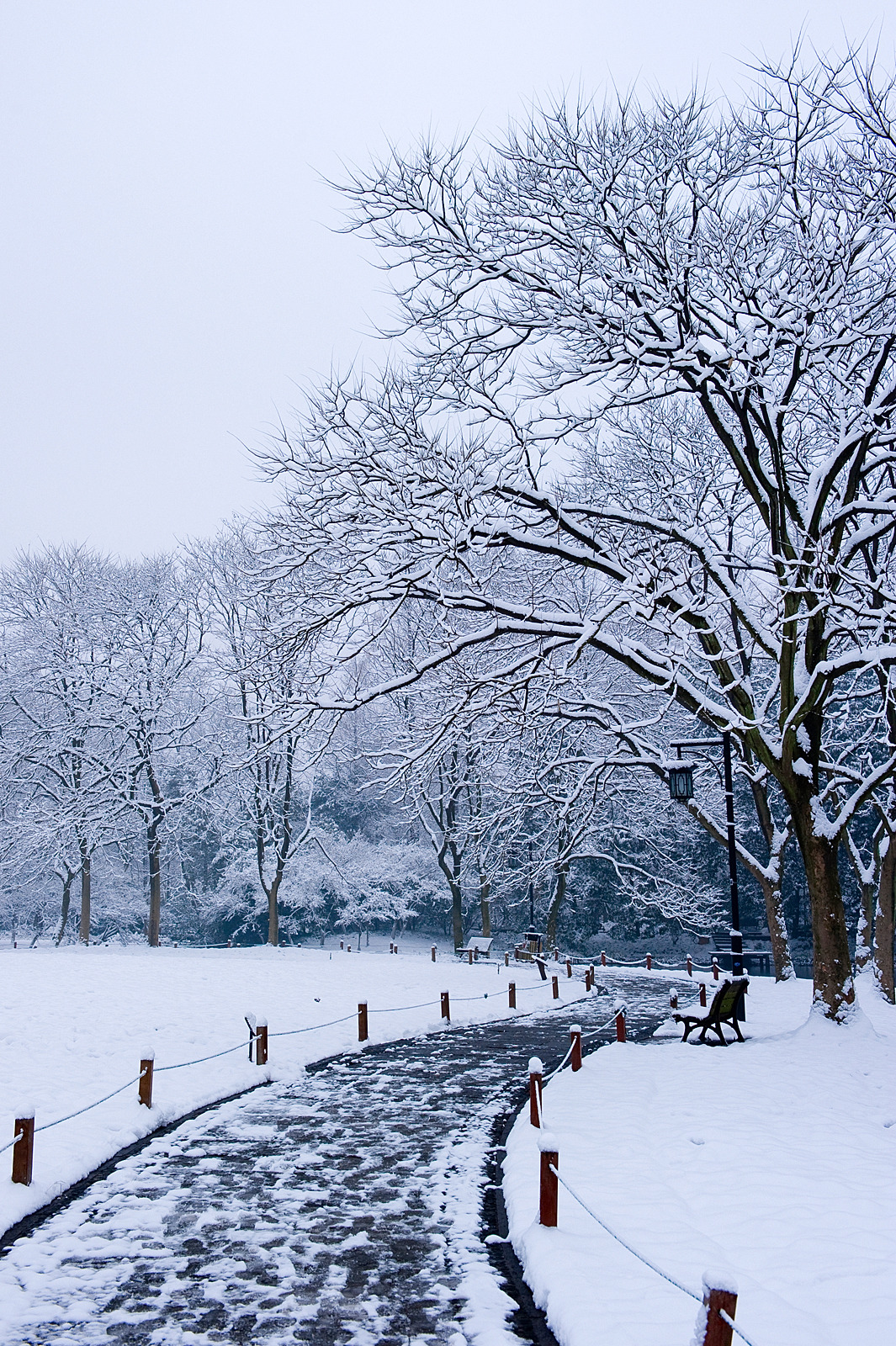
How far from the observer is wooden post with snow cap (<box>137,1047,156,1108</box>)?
33.6 ft

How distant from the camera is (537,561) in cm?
1833

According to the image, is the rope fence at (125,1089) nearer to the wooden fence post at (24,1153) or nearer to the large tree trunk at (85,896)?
the wooden fence post at (24,1153)

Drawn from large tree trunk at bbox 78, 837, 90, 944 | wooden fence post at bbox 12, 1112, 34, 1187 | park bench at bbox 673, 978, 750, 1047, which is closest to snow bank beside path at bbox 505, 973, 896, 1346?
park bench at bbox 673, 978, 750, 1047

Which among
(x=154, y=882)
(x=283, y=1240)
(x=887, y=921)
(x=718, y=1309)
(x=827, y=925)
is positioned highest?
(x=827, y=925)

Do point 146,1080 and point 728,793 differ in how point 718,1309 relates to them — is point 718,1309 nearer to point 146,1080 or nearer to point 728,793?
point 146,1080

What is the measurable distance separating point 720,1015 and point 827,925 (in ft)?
7.85

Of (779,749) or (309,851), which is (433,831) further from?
(779,749)

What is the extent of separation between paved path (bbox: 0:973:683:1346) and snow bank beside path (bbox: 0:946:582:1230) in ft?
2.23

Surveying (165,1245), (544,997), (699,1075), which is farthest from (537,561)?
(165,1245)

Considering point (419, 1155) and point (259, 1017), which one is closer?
point (419, 1155)

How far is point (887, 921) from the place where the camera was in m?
21.5

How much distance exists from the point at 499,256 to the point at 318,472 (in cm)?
418

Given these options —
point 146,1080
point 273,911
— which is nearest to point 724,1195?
point 146,1080

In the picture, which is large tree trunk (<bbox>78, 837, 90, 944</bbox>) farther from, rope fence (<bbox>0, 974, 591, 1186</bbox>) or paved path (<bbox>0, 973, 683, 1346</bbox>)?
paved path (<bbox>0, 973, 683, 1346</bbox>)
